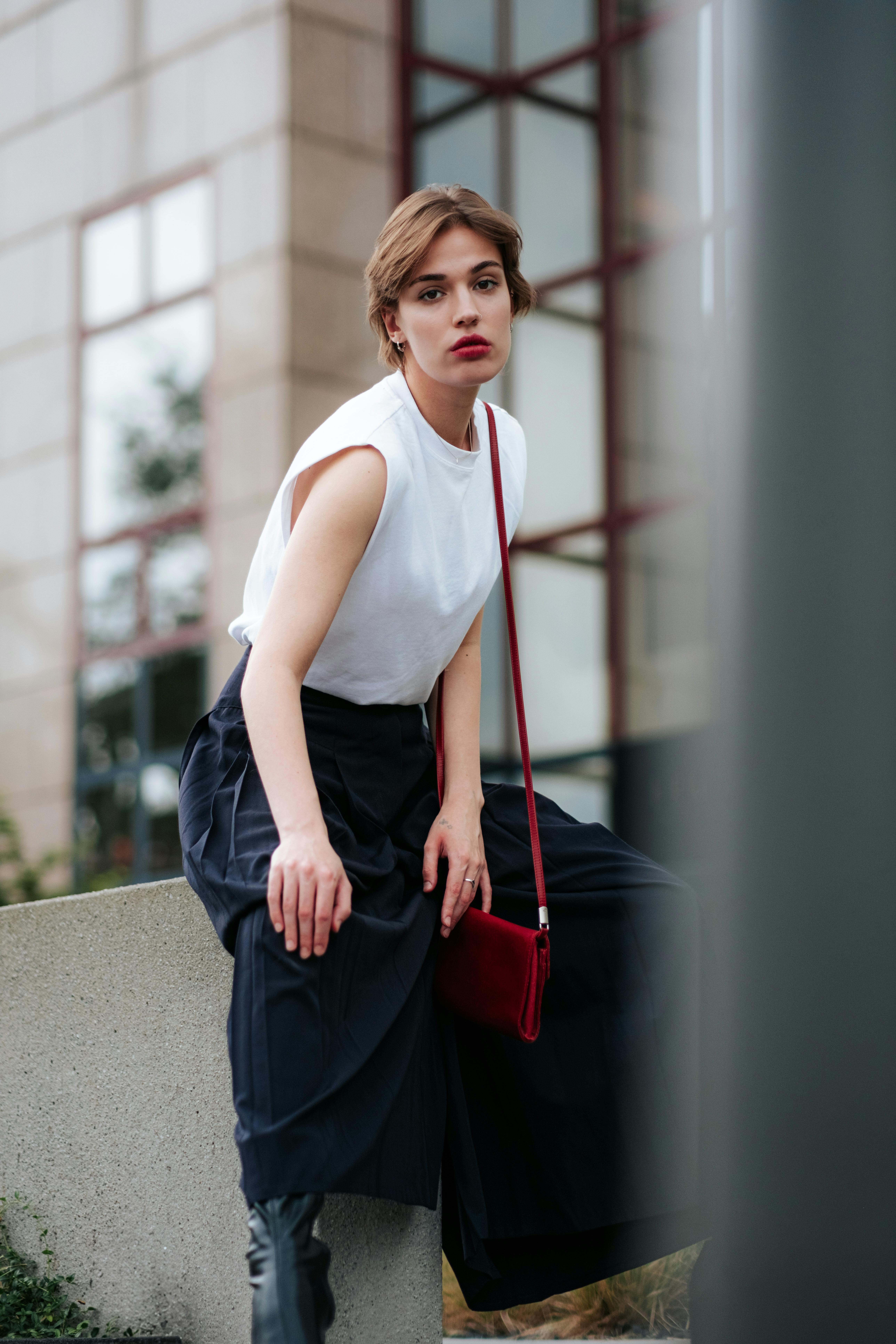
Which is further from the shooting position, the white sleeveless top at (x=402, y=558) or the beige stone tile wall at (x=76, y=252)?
the beige stone tile wall at (x=76, y=252)

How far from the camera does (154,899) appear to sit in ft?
9.28

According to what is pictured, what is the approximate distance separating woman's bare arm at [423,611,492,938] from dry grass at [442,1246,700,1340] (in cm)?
136

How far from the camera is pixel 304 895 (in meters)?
2.09

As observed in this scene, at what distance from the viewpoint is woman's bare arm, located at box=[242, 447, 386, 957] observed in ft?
6.88

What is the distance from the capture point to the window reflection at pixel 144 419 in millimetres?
10750

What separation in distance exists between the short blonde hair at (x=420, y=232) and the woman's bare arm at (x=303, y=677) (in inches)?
12.8

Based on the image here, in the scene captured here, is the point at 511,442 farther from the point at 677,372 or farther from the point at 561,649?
the point at 561,649

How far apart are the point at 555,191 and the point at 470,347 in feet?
25.2

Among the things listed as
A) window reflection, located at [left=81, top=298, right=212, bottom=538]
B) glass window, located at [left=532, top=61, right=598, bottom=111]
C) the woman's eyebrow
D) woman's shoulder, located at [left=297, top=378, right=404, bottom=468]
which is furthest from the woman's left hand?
window reflection, located at [left=81, top=298, right=212, bottom=538]

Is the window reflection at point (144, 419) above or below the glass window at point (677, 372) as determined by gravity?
above

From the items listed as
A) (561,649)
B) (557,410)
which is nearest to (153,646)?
A: (561,649)

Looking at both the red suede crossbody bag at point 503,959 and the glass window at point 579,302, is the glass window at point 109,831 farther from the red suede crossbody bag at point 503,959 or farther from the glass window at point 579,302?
the red suede crossbody bag at point 503,959

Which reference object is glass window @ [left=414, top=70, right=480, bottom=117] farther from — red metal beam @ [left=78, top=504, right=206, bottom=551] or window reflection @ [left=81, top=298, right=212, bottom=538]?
red metal beam @ [left=78, top=504, right=206, bottom=551]

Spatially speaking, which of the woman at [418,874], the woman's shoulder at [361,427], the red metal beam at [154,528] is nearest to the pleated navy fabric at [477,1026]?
the woman at [418,874]
